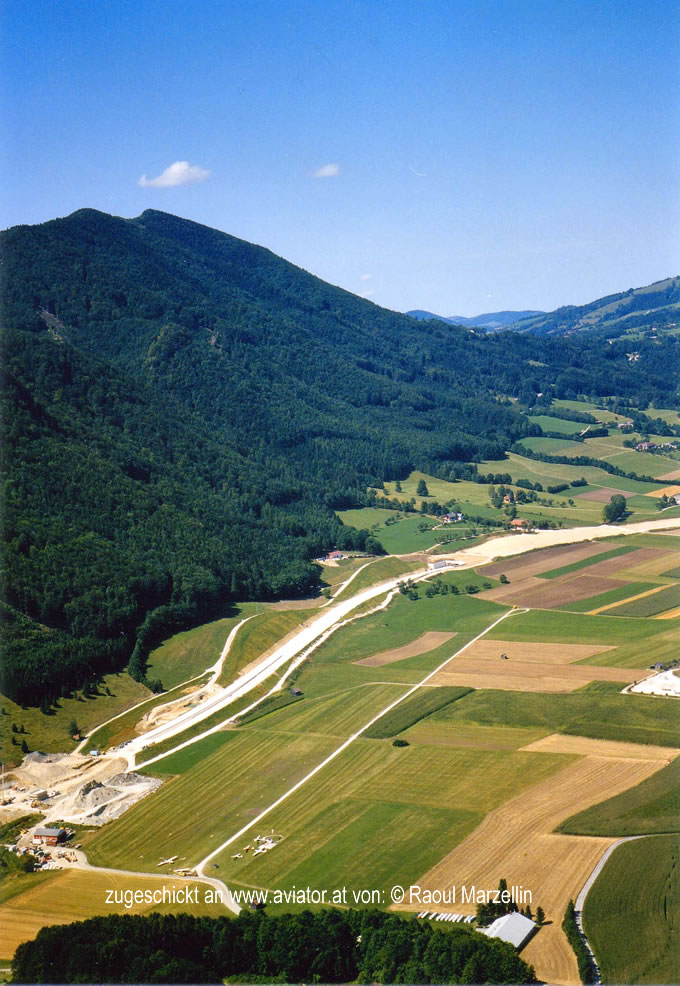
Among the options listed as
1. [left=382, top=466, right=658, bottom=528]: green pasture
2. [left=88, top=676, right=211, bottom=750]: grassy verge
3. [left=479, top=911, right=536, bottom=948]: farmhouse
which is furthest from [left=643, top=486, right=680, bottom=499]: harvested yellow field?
[left=479, top=911, right=536, bottom=948]: farmhouse


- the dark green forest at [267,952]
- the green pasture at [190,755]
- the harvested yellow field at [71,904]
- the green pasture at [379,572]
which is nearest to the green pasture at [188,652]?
the green pasture at [190,755]

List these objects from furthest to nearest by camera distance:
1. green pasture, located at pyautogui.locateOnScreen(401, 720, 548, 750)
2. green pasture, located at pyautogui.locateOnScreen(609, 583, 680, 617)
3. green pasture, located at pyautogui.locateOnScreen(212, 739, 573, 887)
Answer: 1. green pasture, located at pyautogui.locateOnScreen(609, 583, 680, 617)
2. green pasture, located at pyautogui.locateOnScreen(401, 720, 548, 750)
3. green pasture, located at pyautogui.locateOnScreen(212, 739, 573, 887)

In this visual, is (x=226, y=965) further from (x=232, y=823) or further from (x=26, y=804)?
(x=26, y=804)

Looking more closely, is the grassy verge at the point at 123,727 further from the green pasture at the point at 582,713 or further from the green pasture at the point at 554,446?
the green pasture at the point at 554,446

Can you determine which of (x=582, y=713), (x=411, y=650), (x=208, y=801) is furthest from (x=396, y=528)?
(x=208, y=801)

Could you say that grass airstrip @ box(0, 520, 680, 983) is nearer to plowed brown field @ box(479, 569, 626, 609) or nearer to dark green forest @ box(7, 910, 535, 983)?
plowed brown field @ box(479, 569, 626, 609)

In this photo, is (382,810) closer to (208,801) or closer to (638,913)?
(208,801)
